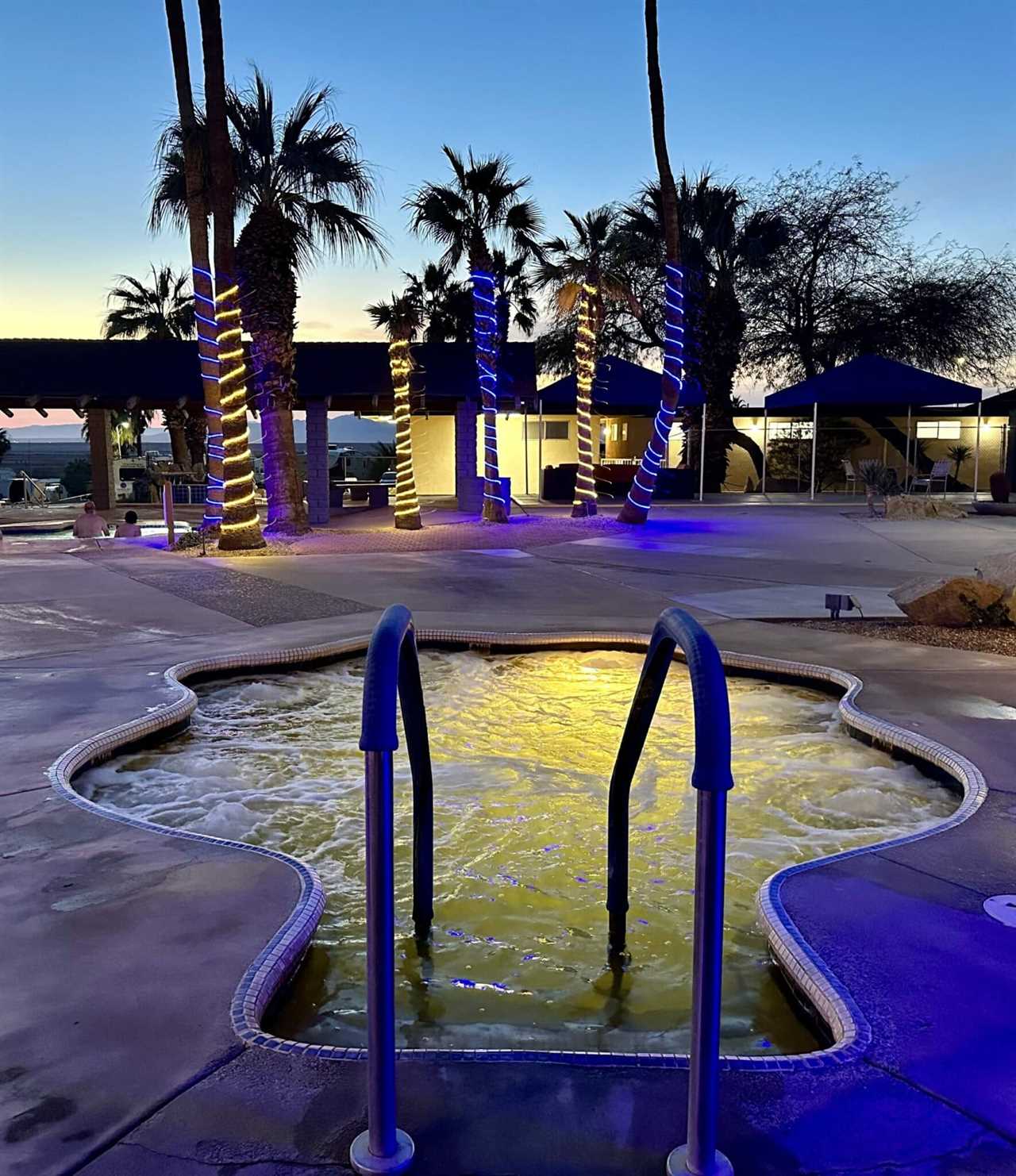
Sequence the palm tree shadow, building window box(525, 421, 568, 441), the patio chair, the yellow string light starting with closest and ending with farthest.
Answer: the palm tree shadow → the yellow string light → the patio chair → building window box(525, 421, 568, 441)

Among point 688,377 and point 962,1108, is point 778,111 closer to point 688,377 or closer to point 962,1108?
point 688,377

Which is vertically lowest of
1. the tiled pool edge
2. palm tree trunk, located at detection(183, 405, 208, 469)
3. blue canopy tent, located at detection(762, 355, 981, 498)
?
the tiled pool edge

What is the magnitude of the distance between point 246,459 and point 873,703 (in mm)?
10907

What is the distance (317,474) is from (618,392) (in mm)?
9967

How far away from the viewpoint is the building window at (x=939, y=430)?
92.1 ft

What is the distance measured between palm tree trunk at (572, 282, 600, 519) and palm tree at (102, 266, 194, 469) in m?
18.6

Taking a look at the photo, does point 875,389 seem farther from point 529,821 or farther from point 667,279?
point 529,821

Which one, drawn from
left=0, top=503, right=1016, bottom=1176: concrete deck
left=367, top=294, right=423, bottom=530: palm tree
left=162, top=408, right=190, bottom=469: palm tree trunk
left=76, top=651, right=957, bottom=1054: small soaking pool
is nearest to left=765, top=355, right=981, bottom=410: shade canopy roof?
left=367, top=294, right=423, bottom=530: palm tree

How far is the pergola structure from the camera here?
768 inches

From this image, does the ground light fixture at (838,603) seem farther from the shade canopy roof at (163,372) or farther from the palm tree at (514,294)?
the palm tree at (514,294)

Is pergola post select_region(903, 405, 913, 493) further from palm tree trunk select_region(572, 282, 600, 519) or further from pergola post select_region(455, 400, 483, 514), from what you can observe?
pergola post select_region(455, 400, 483, 514)

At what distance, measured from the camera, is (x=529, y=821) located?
4824 millimetres

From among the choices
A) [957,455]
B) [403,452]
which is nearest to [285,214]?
[403,452]

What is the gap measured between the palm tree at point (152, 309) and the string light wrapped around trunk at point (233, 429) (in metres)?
19.8
